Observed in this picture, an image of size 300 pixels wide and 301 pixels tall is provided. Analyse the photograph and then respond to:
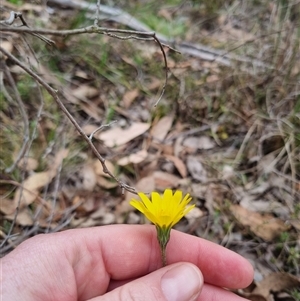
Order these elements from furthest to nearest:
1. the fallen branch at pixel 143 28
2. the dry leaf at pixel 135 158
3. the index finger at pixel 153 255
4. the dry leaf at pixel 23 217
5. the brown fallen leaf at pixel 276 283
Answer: the fallen branch at pixel 143 28
the dry leaf at pixel 135 158
the dry leaf at pixel 23 217
the brown fallen leaf at pixel 276 283
the index finger at pixel 153 255

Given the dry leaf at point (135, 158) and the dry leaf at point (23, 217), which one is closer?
the dry leaf at point (23, 217)

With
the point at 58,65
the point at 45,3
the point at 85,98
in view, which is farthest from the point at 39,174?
the point at 45,3

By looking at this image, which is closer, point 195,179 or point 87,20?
point 195,179

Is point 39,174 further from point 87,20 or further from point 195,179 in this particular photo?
point 87,20

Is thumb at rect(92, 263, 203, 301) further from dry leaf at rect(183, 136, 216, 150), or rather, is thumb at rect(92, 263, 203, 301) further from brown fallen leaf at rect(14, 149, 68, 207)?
dry leaf at rect(183, 136, 216, 150)

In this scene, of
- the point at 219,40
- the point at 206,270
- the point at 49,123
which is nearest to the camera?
the point at 206,270

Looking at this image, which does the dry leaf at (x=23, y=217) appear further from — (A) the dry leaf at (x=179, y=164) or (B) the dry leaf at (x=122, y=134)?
(A) the dry leaf at (x=179, y=164)

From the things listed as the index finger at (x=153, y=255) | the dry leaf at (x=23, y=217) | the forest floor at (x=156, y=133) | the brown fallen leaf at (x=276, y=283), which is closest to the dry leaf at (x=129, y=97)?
the forest floor at (x=156, y=133)

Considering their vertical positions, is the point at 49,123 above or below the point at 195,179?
below
